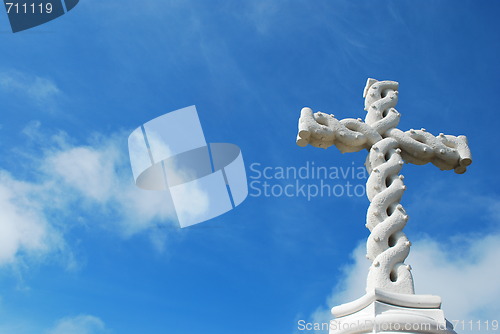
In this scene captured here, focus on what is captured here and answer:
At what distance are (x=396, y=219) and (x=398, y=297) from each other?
931mm

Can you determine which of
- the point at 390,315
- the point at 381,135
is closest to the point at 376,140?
the point at 381,135

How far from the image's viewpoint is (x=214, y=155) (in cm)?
790

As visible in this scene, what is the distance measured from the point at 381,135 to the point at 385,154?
0.32 metres

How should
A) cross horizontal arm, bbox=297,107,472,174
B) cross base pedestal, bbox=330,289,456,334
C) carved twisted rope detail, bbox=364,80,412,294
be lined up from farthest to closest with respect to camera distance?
cross horizontal arm, bbox=297,107,472,174 < carved twisted rope detail, bbox=364,80,412,294 < cross base pedestal, bbox=330,289,456,334

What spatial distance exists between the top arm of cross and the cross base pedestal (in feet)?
6.31

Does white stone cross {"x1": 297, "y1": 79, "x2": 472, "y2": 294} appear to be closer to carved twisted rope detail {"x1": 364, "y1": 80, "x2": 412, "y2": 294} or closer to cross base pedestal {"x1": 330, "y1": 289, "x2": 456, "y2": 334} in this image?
carved twisted rope detail {"x1": 364, "y1": 80, "x2": 412, "y2": 294}

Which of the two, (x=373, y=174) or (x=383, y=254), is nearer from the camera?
(x=383, y=254)

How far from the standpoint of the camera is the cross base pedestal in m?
4.54

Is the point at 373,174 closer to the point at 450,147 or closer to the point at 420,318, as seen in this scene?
the point at 450,147

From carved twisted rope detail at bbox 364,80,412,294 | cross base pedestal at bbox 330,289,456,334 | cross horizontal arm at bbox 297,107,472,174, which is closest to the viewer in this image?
cross base pedestal at bbox 330,289,456,334

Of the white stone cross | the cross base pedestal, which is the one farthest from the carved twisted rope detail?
the cross base pedestal

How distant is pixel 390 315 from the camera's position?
455 cm

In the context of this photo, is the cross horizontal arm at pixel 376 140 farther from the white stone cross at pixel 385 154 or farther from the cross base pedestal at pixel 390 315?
the cross base pedestal at pixel 390 315

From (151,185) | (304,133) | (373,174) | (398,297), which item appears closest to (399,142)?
(373,174)
